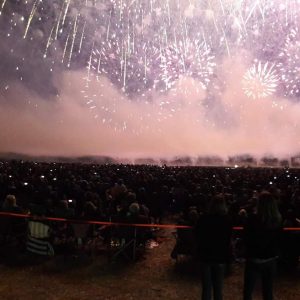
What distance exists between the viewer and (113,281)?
24.5 feet

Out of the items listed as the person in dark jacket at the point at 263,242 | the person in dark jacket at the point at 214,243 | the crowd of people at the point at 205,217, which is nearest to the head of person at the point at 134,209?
the crowd of people at the point at 205,217

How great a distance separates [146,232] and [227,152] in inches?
3386

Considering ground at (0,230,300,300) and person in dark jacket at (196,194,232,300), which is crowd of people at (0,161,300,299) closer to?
person in dark jacket at (196,194,232,300)

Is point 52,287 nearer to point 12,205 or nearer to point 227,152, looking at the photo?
point 12,205

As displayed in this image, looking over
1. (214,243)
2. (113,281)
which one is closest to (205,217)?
(214,243)

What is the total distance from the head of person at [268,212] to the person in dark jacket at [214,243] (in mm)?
413

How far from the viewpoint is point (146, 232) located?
952 cm

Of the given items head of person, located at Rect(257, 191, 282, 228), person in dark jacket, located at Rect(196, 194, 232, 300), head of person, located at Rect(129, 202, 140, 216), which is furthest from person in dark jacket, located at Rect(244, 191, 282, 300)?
head of person, located at Rect(129, 202, 140, 216)

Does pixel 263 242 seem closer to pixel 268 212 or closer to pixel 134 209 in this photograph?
pixel 268 212

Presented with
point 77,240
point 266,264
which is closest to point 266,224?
point 266,264

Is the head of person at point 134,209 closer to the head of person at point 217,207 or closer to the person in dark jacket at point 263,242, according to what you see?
the head of person at point 217,207

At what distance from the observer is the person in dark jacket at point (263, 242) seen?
16.4 feet

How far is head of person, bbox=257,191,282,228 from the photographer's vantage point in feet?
16.4

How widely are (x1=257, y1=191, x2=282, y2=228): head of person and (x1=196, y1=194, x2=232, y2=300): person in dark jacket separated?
0.41 metres
